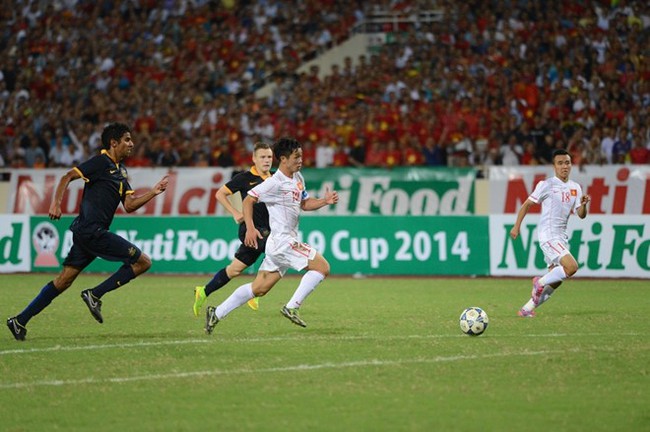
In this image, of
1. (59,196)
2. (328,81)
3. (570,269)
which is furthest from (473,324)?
(328,81)

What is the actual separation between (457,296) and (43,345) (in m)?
8.20

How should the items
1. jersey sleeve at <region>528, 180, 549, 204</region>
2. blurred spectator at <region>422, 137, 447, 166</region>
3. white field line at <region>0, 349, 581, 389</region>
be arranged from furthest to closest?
blurred spectator at <region>422, 137, 447, 166</region> → jersey sleeve at <region>528, 180, 549, 204</region> → white field line at <region>0, 349, 581, 389</region>

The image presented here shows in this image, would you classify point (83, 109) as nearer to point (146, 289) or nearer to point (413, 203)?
point (413, 203)

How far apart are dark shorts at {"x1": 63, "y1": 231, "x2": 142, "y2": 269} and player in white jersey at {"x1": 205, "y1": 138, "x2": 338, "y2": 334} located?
1.09 m

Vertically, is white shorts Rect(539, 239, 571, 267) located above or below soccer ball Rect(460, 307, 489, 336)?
above

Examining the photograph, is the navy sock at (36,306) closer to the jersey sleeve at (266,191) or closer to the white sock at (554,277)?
the jersey sleeve at (266,191)

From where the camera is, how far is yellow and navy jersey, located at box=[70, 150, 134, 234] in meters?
12.8

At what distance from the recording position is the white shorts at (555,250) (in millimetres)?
15156

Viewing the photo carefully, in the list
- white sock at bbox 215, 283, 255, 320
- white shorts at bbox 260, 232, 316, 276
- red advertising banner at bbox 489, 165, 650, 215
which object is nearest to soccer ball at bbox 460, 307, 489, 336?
white shorts at bbox 260, 232, 316, 276

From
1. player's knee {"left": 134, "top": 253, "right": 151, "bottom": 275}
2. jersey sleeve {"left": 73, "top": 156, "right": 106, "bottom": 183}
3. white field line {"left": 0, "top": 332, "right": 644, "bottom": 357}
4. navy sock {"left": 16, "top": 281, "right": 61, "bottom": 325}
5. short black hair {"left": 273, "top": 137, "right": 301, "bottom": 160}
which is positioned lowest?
white field line {"left": 0, "top": 332, "right": 644, "bottom": 357}

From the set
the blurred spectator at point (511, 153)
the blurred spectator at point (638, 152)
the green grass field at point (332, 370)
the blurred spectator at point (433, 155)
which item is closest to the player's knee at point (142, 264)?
the green grass field at point (332, 370)

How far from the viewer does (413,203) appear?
1056 inches

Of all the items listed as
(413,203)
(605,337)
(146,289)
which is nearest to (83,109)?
(413,203)

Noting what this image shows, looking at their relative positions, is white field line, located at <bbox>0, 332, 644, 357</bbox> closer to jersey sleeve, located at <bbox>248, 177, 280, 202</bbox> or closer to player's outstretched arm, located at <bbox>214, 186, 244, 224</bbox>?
jersey sleeve, located at <bbox>248, 177, 280, 202</bbox>
